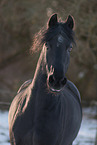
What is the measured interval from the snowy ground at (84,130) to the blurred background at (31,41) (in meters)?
0.47

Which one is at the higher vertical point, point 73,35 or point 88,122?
point 88,122

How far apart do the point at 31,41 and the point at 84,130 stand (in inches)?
255

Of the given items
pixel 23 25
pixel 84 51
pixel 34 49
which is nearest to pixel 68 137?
pixel 34 49

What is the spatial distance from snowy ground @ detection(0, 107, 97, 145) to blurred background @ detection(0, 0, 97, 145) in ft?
1.55

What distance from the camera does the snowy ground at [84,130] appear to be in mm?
6251

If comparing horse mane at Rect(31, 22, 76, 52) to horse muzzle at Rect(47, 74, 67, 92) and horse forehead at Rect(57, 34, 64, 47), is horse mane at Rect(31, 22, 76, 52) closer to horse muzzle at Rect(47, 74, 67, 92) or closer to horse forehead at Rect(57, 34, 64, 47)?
horse forehead at Rect(57, 34, 64, 47)

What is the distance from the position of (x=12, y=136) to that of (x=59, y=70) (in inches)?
38.1

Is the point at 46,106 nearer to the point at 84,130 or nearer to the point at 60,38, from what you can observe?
the point at 60,38

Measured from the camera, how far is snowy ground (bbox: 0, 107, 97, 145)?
6251mm

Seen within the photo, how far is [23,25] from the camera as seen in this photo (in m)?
13.2

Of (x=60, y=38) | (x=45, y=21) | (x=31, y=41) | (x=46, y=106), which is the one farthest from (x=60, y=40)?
(x=31, y=41)

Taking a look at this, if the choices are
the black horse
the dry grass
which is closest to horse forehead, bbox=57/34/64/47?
the black horse

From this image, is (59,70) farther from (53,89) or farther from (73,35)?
(73,35)

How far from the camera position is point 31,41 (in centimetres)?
1319
